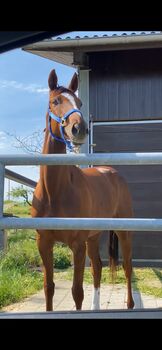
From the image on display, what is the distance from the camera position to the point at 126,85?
6.53 metres

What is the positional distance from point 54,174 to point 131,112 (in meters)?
3.56

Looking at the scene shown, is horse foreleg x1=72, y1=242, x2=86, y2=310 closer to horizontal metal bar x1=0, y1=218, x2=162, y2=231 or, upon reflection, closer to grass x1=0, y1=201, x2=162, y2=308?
grass x1=0, y1=201, x2=162, y2=308

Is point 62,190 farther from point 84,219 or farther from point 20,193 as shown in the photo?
point 20,193

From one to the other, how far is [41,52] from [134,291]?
3.62 metres

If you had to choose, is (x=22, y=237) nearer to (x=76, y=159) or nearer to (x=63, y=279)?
(x=63, y=279)

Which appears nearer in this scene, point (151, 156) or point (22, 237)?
point (151, 156)

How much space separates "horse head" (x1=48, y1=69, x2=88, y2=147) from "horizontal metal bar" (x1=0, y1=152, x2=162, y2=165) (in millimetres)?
1245

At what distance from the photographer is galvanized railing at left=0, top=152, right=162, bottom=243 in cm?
163

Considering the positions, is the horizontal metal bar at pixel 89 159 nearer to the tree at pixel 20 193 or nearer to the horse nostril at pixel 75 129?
the horse nostril at pixel 75 129

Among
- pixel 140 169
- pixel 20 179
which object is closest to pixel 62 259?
pixel 20 179

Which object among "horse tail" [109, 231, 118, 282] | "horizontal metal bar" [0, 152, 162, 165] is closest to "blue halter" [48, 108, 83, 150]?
"horizontal metal bar" [0, 152, 162, 165]
